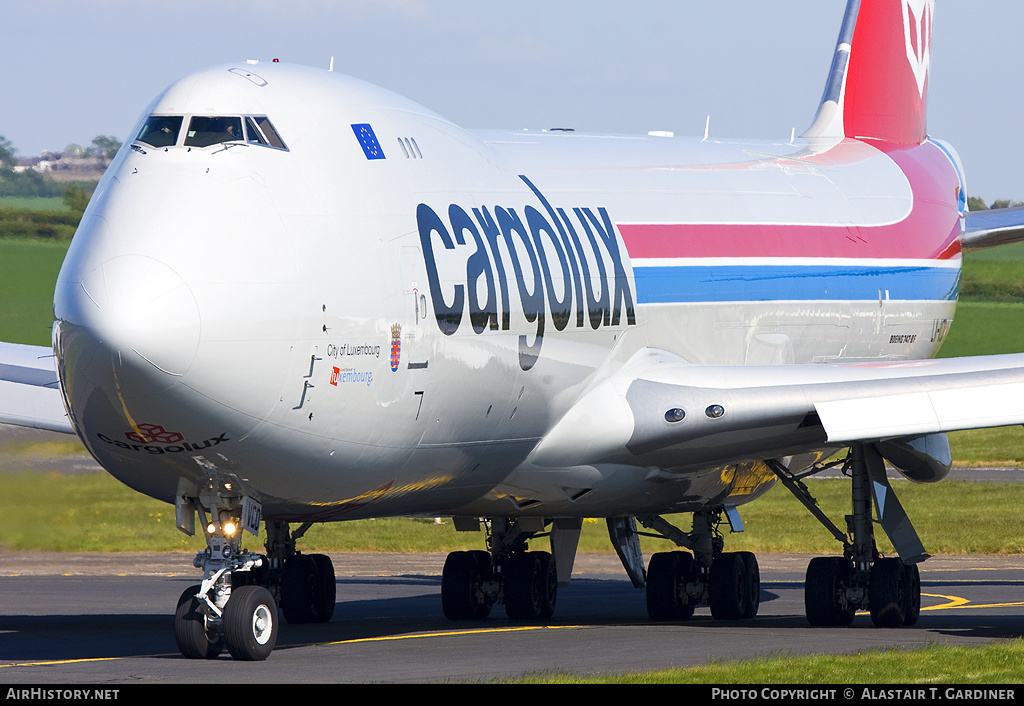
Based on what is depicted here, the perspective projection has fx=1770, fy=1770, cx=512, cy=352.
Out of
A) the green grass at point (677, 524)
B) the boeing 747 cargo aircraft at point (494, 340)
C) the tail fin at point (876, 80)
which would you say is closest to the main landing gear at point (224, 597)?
the boeing 747 cargo aircraft at point (494, 340)

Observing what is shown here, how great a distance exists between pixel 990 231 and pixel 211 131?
63.3 feet

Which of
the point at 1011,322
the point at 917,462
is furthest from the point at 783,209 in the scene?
the point at 1011,322

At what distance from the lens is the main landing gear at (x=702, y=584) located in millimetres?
25484

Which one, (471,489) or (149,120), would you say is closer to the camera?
(149,120)

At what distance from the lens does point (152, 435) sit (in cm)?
1538

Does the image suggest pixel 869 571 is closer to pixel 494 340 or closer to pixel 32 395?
pixel 494 340

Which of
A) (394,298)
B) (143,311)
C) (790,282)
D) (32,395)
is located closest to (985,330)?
(790,282)

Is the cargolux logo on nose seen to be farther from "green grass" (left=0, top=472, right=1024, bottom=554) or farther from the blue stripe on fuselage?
"green grass" (left=0, top=472, right=1024, bottom=554)

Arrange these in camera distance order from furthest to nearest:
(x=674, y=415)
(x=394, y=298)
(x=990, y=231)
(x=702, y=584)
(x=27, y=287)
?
(x=27, y=287) → (x=990, y=231) → (x=702, y=584) → (x=674, y=415) → (x=394, y=298)

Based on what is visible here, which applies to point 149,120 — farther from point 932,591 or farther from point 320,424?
point 932,591

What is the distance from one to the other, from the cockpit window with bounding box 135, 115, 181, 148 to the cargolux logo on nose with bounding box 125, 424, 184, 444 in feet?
9.18

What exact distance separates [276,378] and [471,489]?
16.5 ft

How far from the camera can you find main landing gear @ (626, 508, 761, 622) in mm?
25484

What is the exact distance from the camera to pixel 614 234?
74.1ft
